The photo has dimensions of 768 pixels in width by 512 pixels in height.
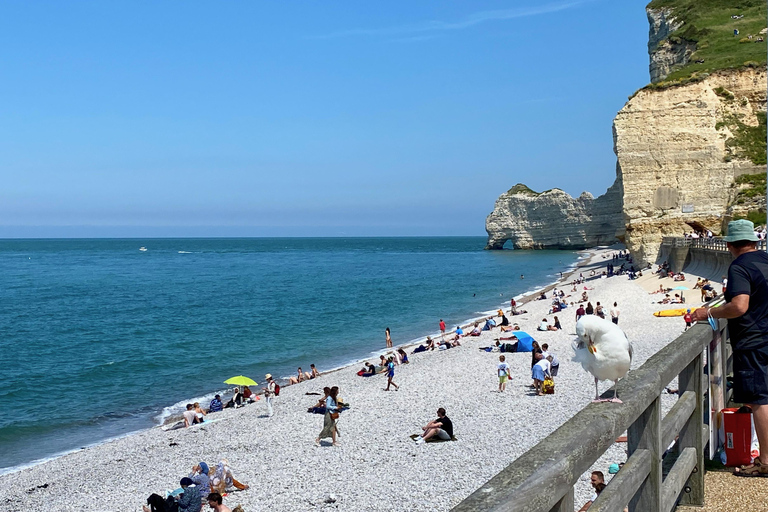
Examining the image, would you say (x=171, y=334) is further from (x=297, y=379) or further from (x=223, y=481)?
(x=223, y=481)

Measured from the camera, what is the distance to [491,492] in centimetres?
194

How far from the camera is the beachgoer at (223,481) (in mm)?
13227

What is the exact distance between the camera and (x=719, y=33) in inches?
2498

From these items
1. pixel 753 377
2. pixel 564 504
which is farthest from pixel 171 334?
pixel 564 504

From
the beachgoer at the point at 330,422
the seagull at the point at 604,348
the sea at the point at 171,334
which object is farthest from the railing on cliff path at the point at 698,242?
the seagull at the point at 604,348

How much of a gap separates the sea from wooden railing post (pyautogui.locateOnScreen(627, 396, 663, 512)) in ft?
63.5

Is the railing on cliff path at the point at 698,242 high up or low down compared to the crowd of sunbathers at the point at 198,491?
up

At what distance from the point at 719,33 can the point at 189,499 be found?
224 feet

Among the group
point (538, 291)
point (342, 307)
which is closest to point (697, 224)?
point (538, 291)

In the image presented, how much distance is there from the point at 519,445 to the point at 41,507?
413 inches

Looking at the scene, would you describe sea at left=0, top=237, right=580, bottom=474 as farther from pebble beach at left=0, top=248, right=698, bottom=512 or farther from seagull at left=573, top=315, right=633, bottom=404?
seagull at left=573, top=315, right=633, bottom=404

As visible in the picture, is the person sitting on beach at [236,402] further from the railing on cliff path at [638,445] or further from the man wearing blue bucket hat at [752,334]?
the man wearing blue bucket hat at [752,334]

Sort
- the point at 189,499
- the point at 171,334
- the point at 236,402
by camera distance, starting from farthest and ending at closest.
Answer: the point at 171,334
the point at 236,402
the point at 189,499

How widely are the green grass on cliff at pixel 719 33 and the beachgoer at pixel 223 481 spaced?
159 feet
